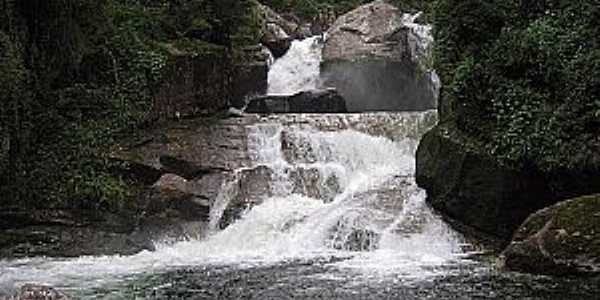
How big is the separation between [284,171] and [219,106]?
673 centimetres

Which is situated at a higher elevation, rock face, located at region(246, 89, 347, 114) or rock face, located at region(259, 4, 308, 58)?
rock face, located at region(259, 4, 308, 58)

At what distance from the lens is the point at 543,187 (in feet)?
46.7

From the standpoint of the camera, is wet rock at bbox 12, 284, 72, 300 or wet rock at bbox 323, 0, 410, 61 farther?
wet rock at bbox 323, 0, 410, 61

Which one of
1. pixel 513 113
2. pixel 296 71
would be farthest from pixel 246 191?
pixel 296 71

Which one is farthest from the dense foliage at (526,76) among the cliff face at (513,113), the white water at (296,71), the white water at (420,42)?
the white water at (296,71)

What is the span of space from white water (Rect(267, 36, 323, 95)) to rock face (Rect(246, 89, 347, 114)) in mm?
2007

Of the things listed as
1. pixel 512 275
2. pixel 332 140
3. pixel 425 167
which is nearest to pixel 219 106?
pixel 332 140

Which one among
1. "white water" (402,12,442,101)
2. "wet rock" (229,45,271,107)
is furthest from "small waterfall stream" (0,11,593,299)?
"white water" (402,12,442,101)

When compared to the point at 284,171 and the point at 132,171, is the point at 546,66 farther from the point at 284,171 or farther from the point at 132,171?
the point at 132,171

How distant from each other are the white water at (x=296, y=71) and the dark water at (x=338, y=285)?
1663 cm

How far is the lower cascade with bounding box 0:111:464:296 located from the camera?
45.1 feet

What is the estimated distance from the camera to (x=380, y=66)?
27.8m

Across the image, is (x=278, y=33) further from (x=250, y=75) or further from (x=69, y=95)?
(x=69, y=95)

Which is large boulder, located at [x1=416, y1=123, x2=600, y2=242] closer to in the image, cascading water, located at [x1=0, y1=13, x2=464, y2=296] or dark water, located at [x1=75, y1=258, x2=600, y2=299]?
cascading water, located at [x1=0, y1=13, x2=464, y2=296]
